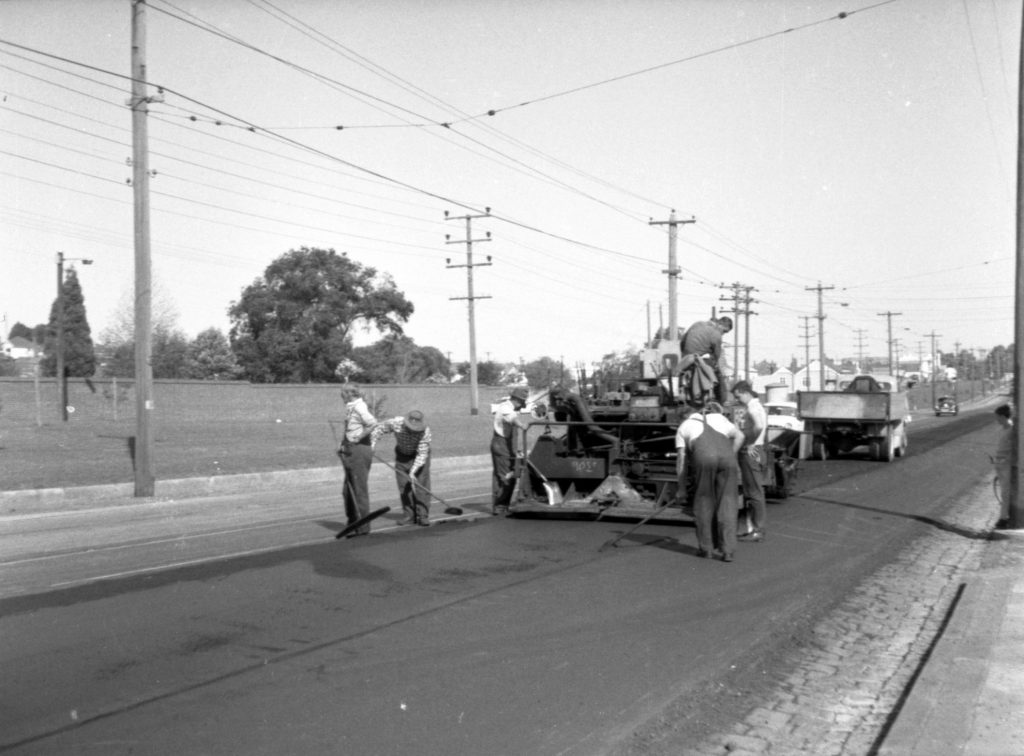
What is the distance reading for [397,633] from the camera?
7.04 m

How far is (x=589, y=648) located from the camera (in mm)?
6789

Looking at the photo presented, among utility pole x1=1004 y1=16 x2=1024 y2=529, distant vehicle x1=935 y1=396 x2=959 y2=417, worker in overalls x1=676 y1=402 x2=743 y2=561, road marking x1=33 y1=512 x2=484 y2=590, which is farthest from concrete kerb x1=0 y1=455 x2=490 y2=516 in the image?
distant vehicle x1=935 y1=396 x2=959 y2=417

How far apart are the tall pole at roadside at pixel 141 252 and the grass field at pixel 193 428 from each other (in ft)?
3.69

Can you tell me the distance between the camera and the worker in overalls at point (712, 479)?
10.1 meters

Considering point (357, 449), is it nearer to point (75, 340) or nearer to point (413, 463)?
point (413, 463)

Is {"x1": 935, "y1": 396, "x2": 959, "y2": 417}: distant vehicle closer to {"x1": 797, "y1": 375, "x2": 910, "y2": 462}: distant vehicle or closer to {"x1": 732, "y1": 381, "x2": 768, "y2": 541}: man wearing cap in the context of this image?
{"x1": 797, "y1": 375, "x2": 910, "y2": 462}: distant vehicle

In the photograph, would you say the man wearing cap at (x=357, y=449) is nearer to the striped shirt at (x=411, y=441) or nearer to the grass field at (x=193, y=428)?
the striped shirt at (x=411, y=441)

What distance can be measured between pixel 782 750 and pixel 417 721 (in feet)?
6.44

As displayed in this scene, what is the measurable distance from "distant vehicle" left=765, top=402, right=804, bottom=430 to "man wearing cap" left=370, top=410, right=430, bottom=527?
11.6m

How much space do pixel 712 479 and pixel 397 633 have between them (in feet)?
13.9

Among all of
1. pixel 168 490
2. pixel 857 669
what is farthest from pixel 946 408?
pixel 857 669

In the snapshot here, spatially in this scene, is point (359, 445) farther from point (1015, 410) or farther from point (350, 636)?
point (1015, 410)

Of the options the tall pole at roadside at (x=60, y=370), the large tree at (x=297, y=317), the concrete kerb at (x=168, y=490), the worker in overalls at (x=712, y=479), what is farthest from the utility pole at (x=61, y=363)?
the worker in overalls at (x=712, y=479)

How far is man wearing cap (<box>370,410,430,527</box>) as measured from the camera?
1258 cm
